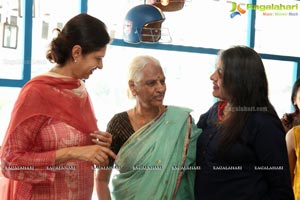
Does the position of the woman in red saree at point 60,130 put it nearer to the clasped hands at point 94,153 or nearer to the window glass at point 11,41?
the clasped hands at point 94,153

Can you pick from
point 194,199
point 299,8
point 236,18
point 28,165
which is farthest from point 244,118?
point 299,8

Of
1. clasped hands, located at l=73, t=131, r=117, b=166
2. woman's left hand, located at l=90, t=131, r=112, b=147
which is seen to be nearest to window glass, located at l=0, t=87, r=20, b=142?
woman's left hand, located at l=90, t=131, r=112, b=147

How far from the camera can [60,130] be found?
4.93ft

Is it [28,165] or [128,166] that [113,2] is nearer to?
[128,166]

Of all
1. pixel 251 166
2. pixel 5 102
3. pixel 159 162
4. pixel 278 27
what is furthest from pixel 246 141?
pixel 278 27

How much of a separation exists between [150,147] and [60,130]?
1.87ft

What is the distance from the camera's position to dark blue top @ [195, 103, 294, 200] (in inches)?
61.3

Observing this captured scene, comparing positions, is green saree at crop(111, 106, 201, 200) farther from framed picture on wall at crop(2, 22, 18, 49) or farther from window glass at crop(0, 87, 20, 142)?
framed picture on wall at crop(2, 22, 18, 49)

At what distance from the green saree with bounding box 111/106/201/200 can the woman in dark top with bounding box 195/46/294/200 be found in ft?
0.63

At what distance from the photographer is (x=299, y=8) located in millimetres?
4297

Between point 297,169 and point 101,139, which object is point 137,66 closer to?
point 101,139

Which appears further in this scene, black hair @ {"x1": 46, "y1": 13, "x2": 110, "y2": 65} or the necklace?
the necklace

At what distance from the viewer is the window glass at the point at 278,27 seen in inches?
157

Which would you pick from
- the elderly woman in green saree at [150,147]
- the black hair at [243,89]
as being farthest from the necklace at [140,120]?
the black hair at [243,89]
